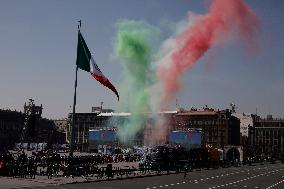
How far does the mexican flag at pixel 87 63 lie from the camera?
138ft

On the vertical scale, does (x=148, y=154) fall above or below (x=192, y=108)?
below

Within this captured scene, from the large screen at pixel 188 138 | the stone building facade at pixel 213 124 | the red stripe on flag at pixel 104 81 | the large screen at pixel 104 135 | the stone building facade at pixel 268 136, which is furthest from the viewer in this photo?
the stone building facade at pixel 268 136

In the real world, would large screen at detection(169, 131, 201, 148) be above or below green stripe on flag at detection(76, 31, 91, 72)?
below

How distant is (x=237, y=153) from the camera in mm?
136125

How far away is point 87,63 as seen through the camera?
42688 millimetres

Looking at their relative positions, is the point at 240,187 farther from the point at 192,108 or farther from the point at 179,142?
the point at 192,108

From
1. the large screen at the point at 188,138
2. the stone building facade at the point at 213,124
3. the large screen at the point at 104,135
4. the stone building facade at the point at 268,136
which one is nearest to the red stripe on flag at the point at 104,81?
the large screen at the point at 188,138

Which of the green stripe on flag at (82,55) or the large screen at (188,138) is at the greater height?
the green stripe on flag at (82,55)

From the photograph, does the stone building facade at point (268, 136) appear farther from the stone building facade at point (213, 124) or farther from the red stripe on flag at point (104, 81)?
the red stripe on flag at point (104, 81)

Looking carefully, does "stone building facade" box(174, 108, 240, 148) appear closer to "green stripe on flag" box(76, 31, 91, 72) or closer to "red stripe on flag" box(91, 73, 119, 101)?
"green stripe on flag" box(76, 31, 91, 72)

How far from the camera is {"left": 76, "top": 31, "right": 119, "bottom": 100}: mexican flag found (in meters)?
41.9

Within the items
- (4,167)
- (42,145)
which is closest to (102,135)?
(42,145)

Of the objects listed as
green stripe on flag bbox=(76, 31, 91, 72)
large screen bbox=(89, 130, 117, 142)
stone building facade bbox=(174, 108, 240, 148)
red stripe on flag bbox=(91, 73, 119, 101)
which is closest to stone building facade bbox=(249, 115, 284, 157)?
stone building facade bbox=(174, 108, 240, 148)

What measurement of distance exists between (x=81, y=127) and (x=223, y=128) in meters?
68.0
